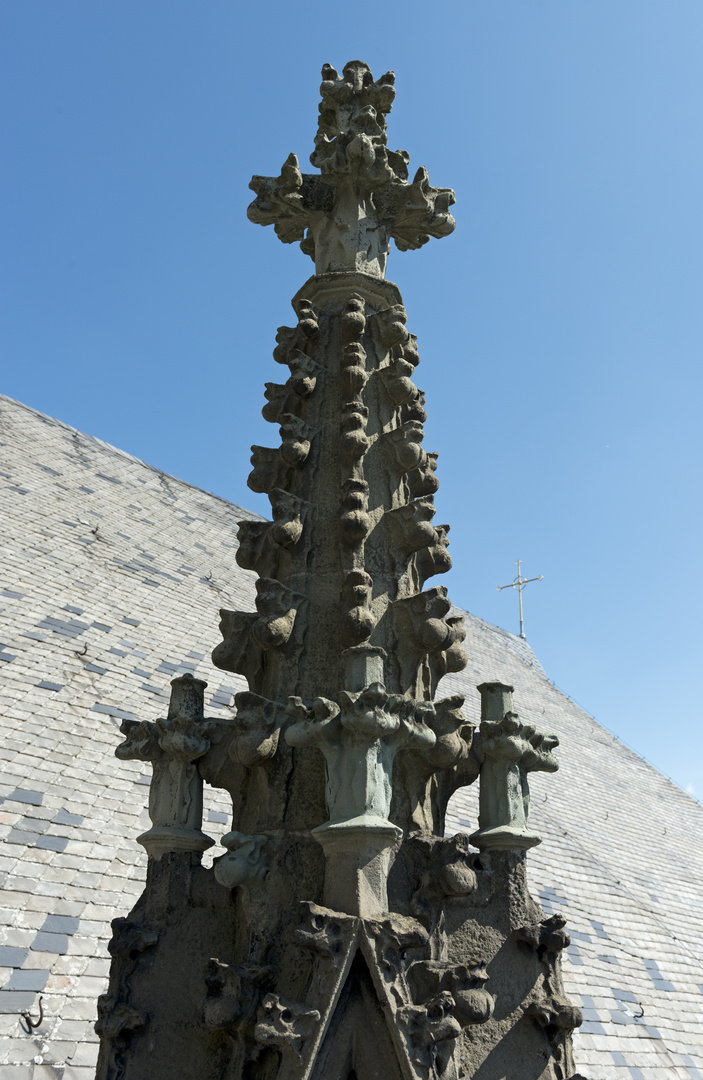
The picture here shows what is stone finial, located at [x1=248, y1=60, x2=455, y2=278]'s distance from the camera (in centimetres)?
400

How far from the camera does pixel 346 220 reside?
4.07 m

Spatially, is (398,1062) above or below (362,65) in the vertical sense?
below

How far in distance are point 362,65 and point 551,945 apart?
4.06 m

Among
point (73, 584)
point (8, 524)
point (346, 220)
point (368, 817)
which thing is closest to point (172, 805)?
point (368, 817)

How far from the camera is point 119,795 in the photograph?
6.39 metres

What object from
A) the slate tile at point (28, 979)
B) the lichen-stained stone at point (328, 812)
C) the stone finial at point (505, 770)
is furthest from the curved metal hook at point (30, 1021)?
the stone finial at point (505, 770)

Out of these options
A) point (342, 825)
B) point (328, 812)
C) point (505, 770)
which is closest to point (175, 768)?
point (328, 812)

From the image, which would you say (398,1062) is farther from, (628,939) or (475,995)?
(628,939)

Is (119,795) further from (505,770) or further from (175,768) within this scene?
(505,770)

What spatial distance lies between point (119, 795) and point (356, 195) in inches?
178

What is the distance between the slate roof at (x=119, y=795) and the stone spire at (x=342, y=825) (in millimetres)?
2341

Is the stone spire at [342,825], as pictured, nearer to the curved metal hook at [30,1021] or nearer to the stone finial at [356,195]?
the stone finial at [356,195]

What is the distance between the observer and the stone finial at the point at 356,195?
157 inches

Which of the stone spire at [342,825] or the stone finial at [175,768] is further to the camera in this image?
the stone finial at [175,768]
